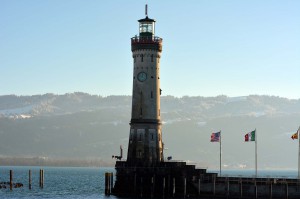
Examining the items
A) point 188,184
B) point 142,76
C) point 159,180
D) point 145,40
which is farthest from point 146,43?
point 188,184

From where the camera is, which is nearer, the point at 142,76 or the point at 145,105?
the point at 145,105

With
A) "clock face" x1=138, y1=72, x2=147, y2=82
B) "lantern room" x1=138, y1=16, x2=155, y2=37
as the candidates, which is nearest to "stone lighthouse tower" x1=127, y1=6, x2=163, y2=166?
"clock face" x1=138, y1=72, x2=147, y2=82

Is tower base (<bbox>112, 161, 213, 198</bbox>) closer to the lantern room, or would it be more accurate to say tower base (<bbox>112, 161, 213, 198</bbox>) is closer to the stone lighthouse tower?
the stone lighthouse tower

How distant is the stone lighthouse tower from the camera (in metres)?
120

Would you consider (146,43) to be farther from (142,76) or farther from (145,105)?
(145,105)


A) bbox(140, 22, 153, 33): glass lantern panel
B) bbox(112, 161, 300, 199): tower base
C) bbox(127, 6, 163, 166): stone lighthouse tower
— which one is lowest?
bbox(112, 161, 300, 199): tower base

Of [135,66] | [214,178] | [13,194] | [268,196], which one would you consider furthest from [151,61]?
[13,194]

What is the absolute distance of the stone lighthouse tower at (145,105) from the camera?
120m

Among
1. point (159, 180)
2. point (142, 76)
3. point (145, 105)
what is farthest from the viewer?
point (142, 76)

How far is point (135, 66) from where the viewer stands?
12131cm

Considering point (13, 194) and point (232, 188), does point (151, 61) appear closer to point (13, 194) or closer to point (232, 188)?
point (232, 188)

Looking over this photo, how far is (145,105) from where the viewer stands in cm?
12000

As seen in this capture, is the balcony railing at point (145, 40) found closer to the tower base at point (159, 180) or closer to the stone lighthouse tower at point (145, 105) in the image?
the stone lighthouse tower at point (145, 105)

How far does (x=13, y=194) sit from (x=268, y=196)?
6086 centimetres
